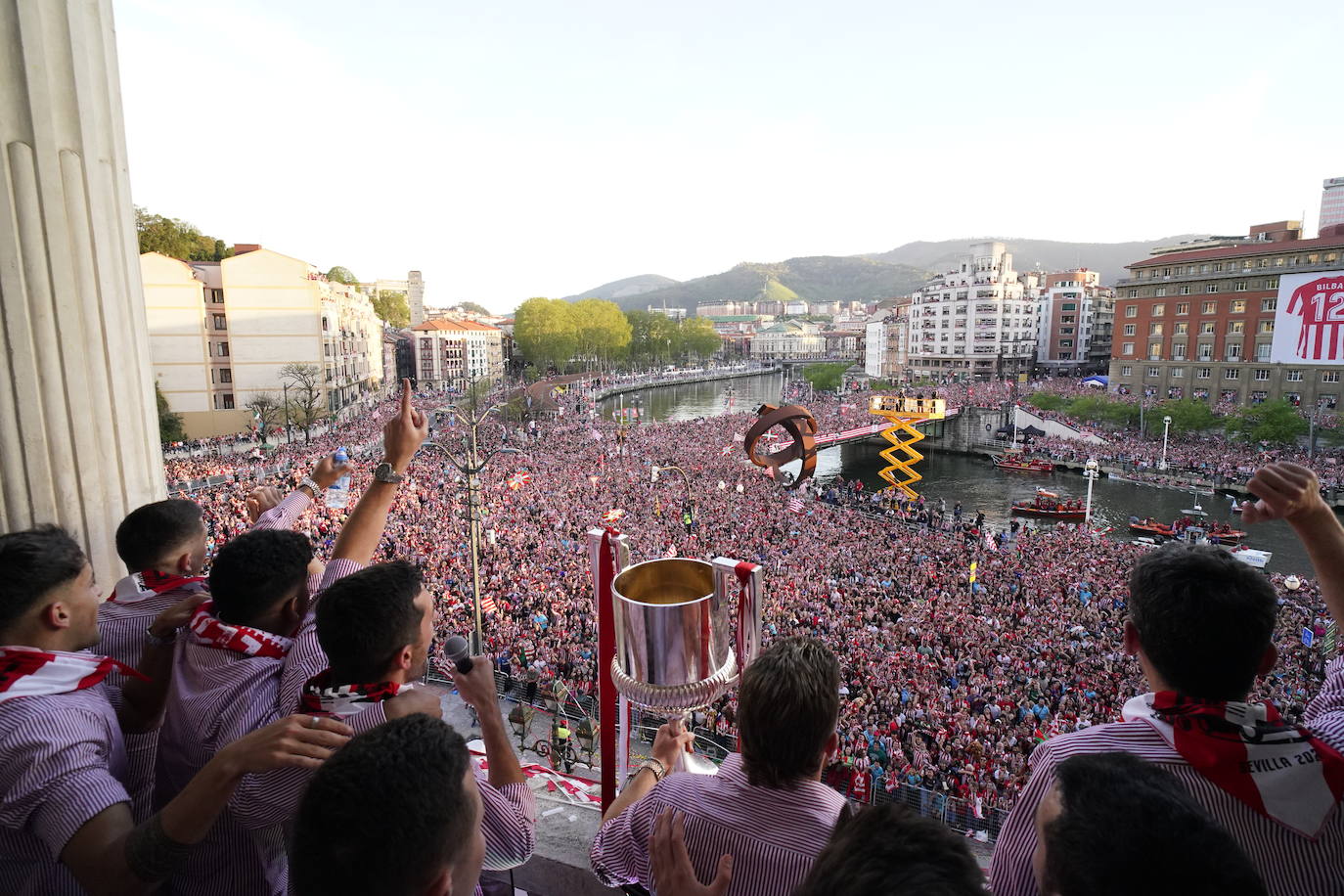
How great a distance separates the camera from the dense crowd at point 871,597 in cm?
728

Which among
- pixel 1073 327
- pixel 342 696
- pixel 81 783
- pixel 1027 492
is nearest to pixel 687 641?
pixel 342 696

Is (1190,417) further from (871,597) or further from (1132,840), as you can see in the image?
(1132,840)

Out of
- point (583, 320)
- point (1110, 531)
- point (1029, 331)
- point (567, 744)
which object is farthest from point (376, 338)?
point (1029, 331)

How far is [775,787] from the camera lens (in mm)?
1353

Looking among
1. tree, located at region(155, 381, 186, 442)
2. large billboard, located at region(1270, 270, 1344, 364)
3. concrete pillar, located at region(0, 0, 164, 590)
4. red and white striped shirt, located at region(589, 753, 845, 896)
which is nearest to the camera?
red and white striped shirt, located at region(589, 753, 845, 896)

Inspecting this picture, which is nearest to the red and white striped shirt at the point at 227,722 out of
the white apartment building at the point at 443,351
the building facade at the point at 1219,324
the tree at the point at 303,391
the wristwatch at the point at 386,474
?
the wristwatch at the point at 386,474

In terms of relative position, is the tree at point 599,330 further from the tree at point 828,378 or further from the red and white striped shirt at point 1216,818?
the red and white striped shirt at point 1216,818

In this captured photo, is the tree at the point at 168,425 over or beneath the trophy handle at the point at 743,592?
beneath

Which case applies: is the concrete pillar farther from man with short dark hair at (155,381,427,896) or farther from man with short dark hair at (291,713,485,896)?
man with short dark hair at (291,713,485,896)

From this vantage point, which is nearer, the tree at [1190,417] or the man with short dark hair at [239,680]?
the man with short dark hair at [239,680]

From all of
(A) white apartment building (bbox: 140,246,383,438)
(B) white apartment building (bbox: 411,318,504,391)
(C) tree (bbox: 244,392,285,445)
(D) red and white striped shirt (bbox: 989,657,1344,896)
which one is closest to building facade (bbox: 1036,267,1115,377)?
(B) white apartment building (bbox: 411,318,504,391)

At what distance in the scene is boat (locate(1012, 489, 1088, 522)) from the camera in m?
22.2

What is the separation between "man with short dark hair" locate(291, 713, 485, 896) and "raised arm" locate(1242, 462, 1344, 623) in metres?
1.74

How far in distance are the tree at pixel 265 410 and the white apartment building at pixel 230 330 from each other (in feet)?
0.91
